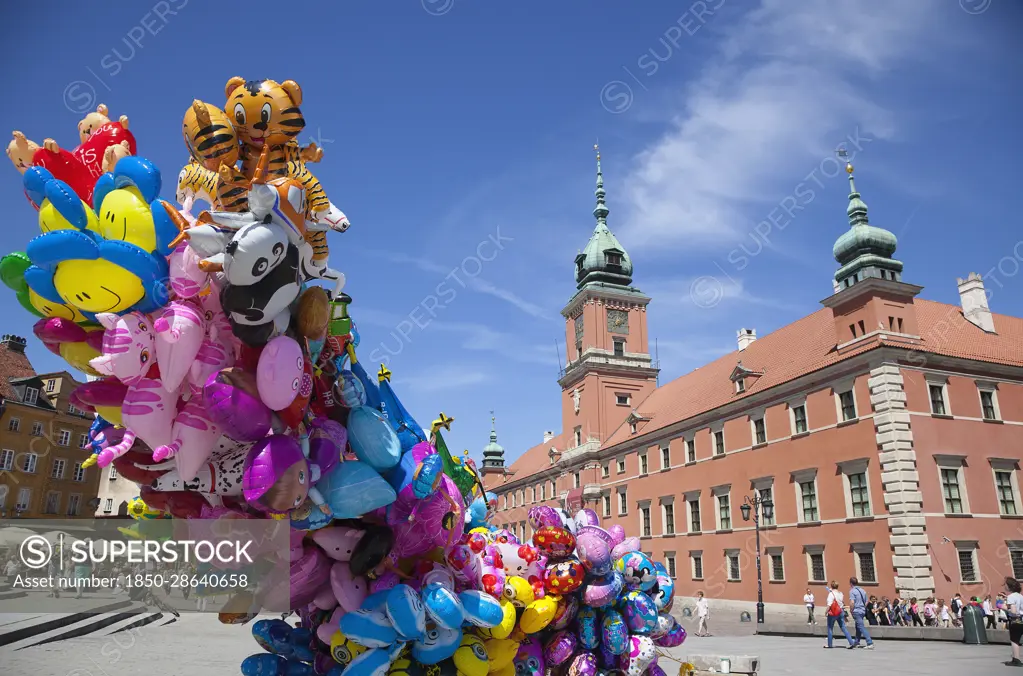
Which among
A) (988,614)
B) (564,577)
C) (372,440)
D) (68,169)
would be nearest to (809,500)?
(988,614)

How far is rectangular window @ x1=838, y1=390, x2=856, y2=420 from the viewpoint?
26.4 metres

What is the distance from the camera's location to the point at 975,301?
29.8 metres

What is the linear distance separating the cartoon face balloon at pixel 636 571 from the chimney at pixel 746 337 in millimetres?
35189

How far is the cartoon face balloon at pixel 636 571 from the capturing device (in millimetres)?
7289

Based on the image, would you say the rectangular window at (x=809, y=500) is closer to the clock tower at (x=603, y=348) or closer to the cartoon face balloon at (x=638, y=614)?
the clock tower at (x=603, y=348)

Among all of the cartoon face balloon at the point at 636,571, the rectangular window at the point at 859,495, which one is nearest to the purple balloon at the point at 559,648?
the cartoon face balloon at the point at 636,571

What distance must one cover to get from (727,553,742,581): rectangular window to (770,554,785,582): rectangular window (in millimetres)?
2447

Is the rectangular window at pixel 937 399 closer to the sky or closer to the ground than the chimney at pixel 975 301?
closer to the ground

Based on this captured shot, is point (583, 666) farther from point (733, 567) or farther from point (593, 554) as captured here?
point (733, 567)

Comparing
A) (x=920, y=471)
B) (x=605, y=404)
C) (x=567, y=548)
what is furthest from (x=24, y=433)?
(x=920, y=471)

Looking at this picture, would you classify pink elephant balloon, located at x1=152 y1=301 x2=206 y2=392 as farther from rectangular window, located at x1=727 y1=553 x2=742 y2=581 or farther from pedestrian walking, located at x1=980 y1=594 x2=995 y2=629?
rectangular window, located at x1=727 y1=553 x2=742 y2=581

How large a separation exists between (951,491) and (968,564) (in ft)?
8.28

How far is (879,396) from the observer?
2491 cm

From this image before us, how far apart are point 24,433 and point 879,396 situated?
4232 cm
